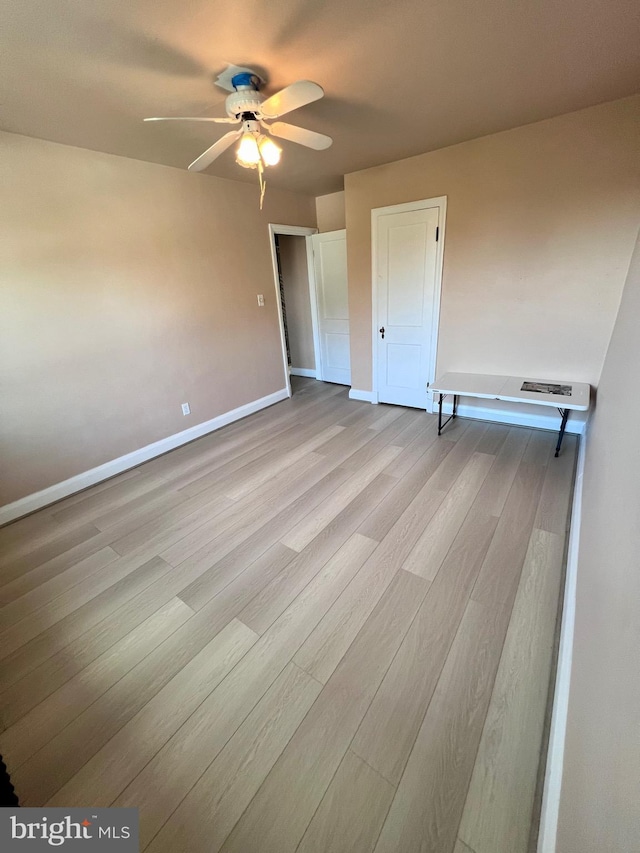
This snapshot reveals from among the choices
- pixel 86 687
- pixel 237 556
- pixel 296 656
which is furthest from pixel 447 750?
pixel 86 687

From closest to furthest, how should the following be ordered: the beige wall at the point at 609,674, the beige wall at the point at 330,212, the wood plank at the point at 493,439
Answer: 1. the beige wall at the point at 609,674
2. the wood plank at the point at 493,439
3. the beige wall at the point at 330,212

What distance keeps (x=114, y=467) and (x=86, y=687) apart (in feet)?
6.56

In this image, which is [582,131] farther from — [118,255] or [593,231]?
[118,255]

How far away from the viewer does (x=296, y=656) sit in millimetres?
1471

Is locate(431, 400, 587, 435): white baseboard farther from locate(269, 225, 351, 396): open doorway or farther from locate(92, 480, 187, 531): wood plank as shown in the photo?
locate(92, 480, 187, 531): wood plank

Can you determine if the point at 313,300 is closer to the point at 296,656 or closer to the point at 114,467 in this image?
the point at 114,467

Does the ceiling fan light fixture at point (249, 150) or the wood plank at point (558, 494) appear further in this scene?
the wood plank at point (558, 494)

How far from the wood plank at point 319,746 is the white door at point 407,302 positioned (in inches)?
106

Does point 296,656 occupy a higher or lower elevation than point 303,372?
lower

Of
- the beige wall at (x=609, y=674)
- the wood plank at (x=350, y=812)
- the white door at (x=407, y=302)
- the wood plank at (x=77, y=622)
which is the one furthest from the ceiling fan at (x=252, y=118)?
the wood plank at (x=350, y=812)

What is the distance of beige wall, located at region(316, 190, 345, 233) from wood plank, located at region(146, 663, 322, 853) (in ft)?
15.8

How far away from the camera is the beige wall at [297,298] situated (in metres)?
4.90

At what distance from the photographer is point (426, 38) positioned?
1580mm

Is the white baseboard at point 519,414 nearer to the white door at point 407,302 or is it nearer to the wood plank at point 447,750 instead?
the white door at point 407,302
